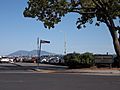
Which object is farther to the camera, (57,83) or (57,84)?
(57,83)

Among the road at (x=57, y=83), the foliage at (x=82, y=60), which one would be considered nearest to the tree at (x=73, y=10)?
the foliage at (x=82, y=60)

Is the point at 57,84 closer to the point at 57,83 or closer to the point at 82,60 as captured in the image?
the point at 57,83

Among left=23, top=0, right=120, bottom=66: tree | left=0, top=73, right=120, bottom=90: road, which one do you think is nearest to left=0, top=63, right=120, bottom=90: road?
left=0, top=73, right=120, bottom=90: road

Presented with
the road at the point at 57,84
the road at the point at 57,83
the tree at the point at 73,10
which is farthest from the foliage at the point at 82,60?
the road at the point at 57,84

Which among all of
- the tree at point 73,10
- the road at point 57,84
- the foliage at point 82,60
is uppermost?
the tree at point 73,10

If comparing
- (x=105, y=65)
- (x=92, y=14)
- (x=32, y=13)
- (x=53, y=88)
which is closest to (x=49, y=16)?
(x=32, y=13)

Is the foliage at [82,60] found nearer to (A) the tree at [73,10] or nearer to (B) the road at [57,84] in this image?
(A) the tree at [73,10]

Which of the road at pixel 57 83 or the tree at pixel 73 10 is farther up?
the tree at pixel 73 10

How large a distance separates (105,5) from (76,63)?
764 cm

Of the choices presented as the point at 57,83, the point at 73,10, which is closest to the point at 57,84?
the point at 57,83

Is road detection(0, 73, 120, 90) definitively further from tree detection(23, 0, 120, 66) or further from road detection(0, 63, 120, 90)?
tree detection(23, 0, 120, 66)

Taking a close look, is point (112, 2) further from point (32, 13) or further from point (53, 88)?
point (53, 88)

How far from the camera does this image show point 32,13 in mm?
43000

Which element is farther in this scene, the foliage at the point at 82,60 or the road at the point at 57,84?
the foliage at the point at 82,60
